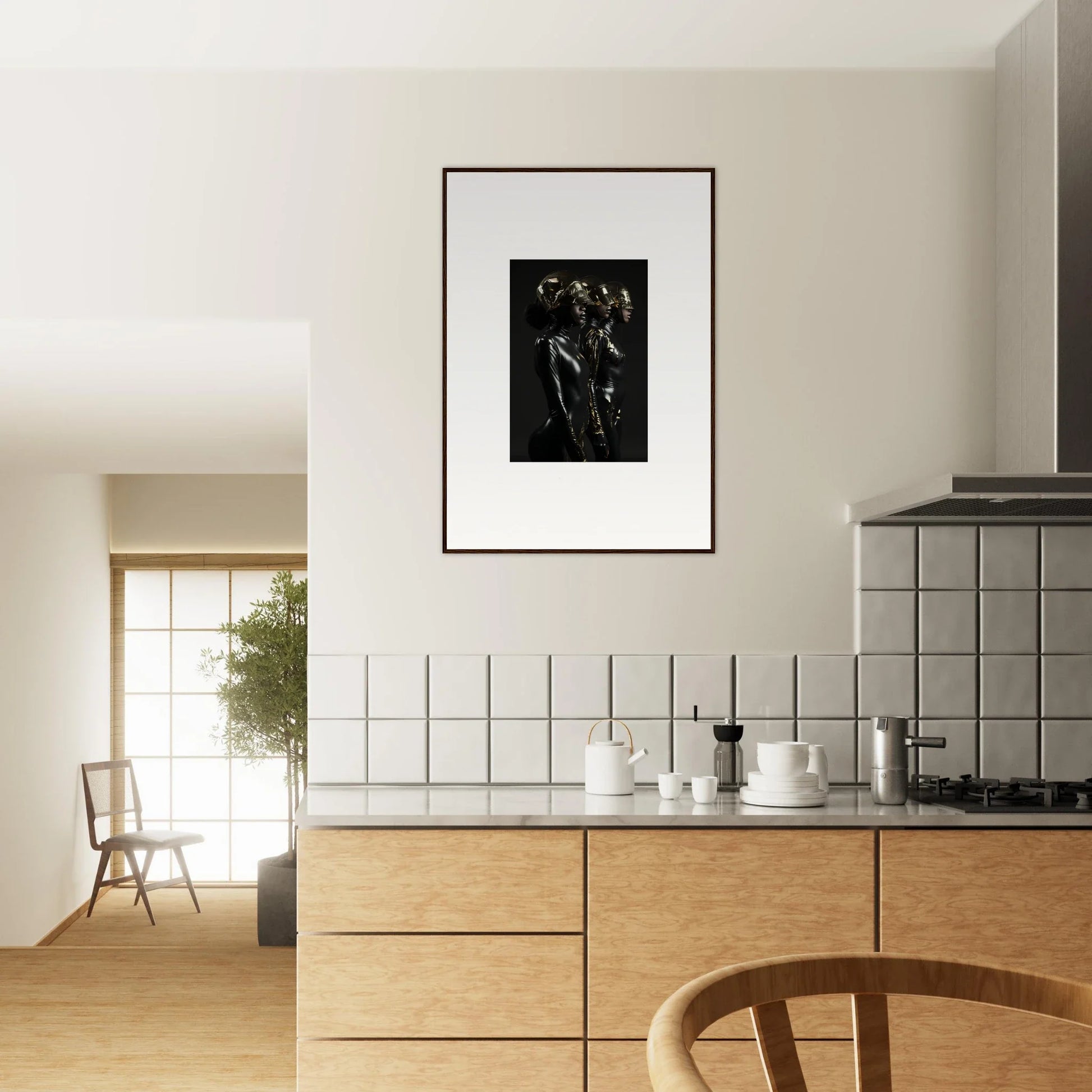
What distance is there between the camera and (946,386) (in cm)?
269

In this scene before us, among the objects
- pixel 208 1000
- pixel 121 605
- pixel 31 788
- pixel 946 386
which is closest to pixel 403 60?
pixel 946 386

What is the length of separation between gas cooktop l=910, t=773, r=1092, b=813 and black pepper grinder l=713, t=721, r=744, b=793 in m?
0.40

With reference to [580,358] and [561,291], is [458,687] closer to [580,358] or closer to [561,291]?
[580,358]

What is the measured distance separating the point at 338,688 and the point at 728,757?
971 millimetres

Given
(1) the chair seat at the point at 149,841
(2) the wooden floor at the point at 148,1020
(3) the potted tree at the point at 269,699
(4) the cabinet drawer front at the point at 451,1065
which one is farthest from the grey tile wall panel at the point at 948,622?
A: (1) the chair seat at the point at 149,841

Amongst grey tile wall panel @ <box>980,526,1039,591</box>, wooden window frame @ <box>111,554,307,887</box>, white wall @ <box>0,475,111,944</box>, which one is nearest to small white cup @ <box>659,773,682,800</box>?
grey tile wall panel @ <box>980,526,1039,591</box>

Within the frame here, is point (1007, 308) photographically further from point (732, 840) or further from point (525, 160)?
point (732, 840)

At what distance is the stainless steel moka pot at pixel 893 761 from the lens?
7.55ft

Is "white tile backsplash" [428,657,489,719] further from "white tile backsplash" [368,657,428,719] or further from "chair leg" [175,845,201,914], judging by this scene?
"chair leg" [175,845,201,914]

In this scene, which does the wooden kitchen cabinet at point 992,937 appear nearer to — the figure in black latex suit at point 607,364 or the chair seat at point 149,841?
the figure in black latex suit at point 607,364

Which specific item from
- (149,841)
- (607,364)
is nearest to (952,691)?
(607,364)

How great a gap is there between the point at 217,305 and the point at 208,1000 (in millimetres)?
2235

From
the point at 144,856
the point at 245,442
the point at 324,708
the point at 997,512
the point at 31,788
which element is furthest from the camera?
the point at 144,856

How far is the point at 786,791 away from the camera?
2.27 metres
